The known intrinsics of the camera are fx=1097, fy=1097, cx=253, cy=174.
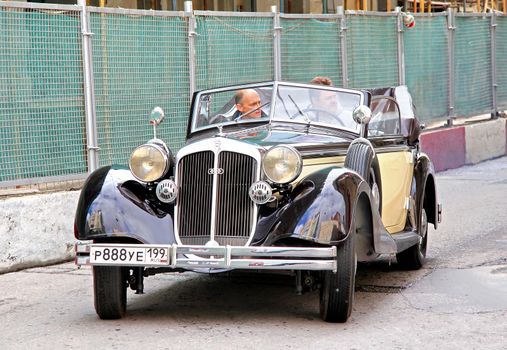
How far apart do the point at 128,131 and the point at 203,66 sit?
145 centimetres

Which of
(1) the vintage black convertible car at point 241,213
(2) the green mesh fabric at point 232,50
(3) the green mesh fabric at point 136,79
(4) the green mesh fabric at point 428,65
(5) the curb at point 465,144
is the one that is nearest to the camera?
(1) the vintage black convertible car at point 241,213

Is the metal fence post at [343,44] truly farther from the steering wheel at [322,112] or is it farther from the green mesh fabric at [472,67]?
the steering wheel at [322,112]

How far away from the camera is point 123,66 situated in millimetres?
10609

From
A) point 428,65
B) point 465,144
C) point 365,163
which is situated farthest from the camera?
point 465,144

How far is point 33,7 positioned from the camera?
377 inches

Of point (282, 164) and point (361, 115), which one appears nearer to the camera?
point (282, 164)

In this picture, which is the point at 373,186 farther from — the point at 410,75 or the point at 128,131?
the point at 410,75

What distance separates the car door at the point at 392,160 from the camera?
27.1 ft

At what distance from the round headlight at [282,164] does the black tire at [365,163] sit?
638 millimetres

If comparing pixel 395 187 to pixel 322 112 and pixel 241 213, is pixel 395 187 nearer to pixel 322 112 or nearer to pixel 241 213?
pixel 322 112

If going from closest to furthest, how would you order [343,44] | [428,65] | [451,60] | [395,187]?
[395,187]
[343,44]
[428,65]
[451,60]

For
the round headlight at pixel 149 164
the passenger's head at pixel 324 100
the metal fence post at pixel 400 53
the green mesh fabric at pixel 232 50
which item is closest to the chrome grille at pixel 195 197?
the round headlight at pixel 149 164

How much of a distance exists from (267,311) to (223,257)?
86cm

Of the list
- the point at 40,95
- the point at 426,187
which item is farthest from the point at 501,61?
the point at 40,95
